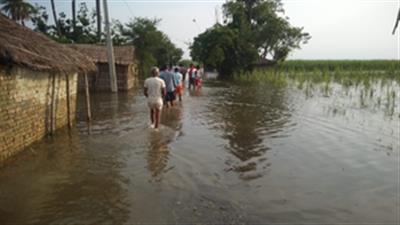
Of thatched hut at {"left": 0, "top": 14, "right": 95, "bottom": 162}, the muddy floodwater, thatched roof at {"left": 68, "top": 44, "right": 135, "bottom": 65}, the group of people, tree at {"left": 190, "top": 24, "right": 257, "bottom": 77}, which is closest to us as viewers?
the muddy floodwater

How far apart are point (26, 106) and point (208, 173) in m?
4.14

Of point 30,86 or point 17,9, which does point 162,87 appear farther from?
point 17,9

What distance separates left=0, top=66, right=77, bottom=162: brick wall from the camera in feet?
26.1

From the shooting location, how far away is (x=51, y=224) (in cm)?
530

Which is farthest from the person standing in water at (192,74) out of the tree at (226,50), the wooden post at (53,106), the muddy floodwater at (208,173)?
the tree at (226,50)

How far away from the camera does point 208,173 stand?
7.82 meters

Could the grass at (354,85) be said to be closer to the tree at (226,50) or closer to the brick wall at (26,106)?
the tree at (226,50)

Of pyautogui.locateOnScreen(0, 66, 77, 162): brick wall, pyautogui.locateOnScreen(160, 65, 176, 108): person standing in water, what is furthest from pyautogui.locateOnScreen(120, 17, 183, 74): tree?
pyautogui.locateOnScreen(0, 66, 77, 162): brick wall

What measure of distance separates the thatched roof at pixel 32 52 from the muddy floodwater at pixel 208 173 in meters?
1.77

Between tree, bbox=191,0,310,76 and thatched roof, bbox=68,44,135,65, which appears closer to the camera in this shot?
thatched roof, bbox=68,44,135,65

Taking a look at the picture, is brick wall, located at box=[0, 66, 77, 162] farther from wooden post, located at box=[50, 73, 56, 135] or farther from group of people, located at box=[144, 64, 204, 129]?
group of people, located at box=[144, 64, 204, 129]

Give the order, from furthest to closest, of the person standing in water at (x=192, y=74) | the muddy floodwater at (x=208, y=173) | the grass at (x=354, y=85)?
the person standing in water at (x=192, y=74), the grass at (x=354, y=85), the muddy floodwater at (x=208, y=173)

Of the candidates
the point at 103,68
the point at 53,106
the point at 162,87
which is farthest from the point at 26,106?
the point at 103,68

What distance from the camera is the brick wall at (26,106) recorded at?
795cm
